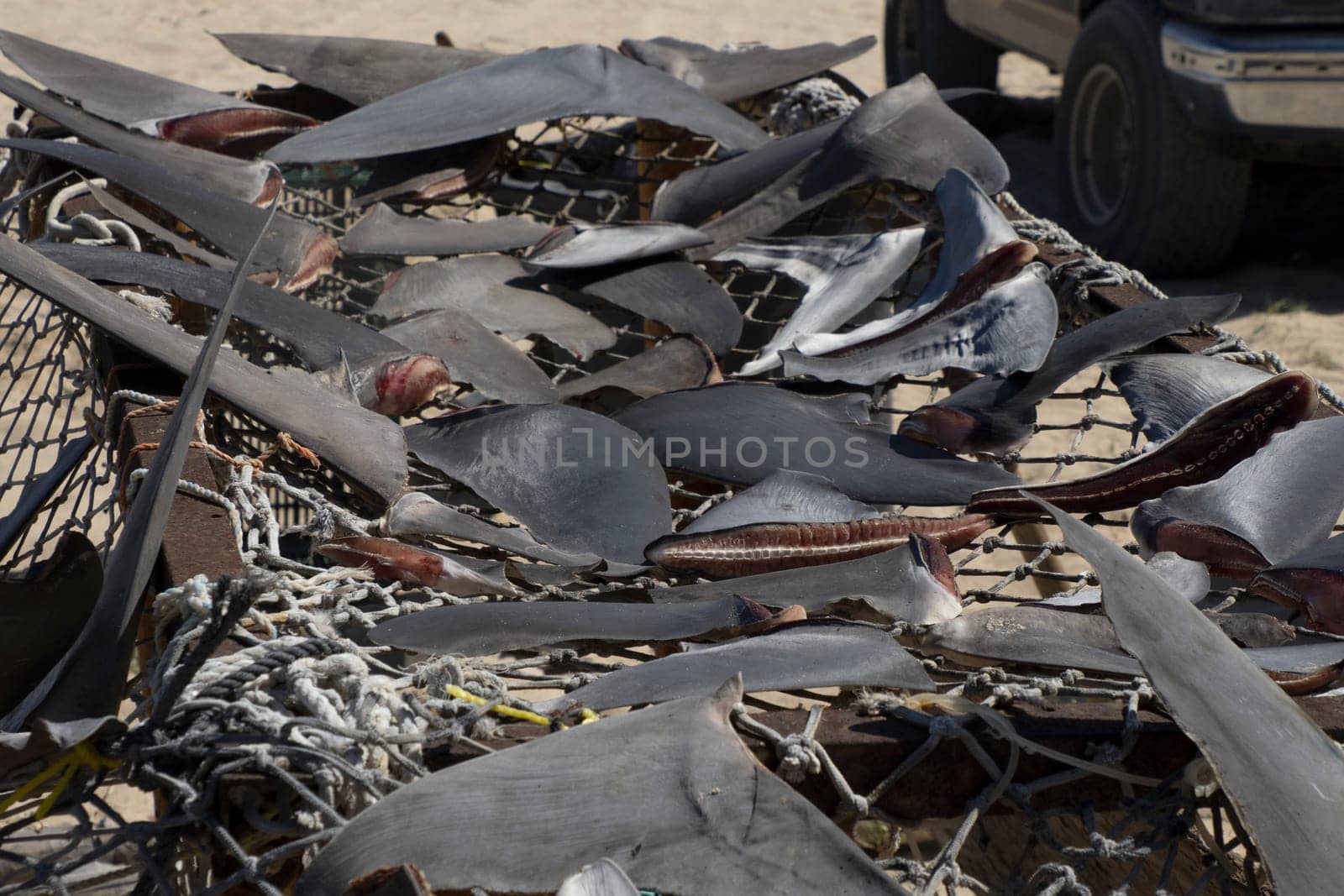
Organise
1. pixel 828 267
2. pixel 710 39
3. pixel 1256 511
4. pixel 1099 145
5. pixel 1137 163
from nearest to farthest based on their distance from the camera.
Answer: pixel 1256 511
pixel 828 267
pixel 1137 163
pixel 1099 145
pixel 710 39

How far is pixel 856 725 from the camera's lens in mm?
801

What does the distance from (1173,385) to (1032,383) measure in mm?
140

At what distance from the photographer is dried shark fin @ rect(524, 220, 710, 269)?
1.67 metres

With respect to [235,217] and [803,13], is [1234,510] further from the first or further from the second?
[803,13]

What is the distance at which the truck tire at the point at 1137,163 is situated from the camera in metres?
3.48

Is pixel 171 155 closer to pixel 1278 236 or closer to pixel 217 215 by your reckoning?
pixel 217 215

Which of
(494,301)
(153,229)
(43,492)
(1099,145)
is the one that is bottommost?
(1099,145)

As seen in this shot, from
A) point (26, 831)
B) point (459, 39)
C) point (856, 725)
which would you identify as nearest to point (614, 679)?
point (856, 725)

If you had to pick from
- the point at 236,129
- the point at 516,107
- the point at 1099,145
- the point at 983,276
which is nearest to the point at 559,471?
→ the point at 983,276

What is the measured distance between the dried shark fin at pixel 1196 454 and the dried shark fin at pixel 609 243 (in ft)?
2.18

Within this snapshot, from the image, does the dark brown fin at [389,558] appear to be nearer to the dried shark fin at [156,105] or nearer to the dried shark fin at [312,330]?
the dried shark fin at [312,330]

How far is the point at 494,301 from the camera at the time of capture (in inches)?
63.1

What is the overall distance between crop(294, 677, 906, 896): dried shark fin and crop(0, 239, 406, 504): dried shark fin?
0.46m

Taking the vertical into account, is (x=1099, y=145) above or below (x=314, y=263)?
below
